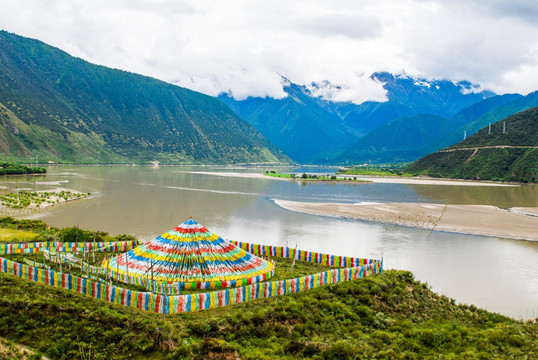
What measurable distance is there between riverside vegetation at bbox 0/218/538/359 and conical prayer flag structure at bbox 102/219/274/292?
2755 mm

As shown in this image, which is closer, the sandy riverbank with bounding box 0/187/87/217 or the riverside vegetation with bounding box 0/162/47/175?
the sandy riverbank with bounding box 0/187/87/217

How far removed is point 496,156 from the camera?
436 ft

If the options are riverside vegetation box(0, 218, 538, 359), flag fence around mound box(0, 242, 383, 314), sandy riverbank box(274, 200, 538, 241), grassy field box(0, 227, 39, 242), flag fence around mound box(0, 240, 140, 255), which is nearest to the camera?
riverside vegetation box(0, 218, 538, 359)

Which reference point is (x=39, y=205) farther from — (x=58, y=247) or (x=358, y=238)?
(x=358, y=238)

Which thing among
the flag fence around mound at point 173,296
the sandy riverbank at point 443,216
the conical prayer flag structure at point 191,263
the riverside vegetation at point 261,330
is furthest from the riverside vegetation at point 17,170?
the riverside vegetation at point 261,330

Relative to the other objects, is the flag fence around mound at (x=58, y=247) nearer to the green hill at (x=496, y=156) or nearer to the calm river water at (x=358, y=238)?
the calm river water at (x=358, y=238)

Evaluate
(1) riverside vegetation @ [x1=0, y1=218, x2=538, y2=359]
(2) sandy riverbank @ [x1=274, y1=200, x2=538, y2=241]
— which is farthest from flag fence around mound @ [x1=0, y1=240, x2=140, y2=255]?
(2) sandy riverbank @ [x1=274, y1=200, x2=538, y2=241]

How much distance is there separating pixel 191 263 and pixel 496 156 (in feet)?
438

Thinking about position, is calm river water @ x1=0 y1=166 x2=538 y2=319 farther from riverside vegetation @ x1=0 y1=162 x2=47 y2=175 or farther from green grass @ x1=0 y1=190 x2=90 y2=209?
riverside vegetation @ x1=0 y1=162 x2=47 y2=175

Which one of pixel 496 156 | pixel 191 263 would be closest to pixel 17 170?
pixel 191 263

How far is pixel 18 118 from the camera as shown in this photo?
619 feet

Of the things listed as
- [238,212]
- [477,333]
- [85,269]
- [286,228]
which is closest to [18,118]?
[238,212]

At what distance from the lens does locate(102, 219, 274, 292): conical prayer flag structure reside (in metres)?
19.6

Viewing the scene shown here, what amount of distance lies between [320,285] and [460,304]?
692 centimetres
